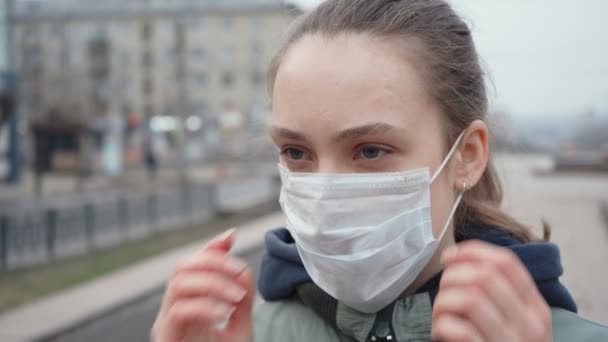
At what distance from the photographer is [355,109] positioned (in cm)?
138

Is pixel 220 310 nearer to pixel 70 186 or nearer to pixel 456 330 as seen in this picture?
pixel 456 330

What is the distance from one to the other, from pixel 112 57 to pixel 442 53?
71366 millimetres

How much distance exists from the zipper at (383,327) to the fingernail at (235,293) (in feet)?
1.19

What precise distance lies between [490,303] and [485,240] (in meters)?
0.69

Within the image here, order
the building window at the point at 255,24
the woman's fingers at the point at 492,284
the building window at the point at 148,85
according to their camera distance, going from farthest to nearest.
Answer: the building window at the point at 148,85, the building window at the point at 255,24, the woman's fingers at the point at 492,284

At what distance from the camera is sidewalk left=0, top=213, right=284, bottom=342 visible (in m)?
7.00

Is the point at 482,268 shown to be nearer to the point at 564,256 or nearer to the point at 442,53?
the point at 442,53

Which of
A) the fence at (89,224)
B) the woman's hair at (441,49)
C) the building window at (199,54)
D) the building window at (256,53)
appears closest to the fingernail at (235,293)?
the woman's hair at (441,49)

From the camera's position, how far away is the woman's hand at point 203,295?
1.23 m

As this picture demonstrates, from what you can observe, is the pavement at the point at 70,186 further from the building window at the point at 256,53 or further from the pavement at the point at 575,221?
the building window at the point at 256,53

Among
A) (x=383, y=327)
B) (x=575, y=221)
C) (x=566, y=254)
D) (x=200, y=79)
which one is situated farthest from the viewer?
(x=200, y=79)

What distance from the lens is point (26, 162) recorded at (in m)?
46.5

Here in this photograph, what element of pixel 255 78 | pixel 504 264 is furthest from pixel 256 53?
pixel 504 264

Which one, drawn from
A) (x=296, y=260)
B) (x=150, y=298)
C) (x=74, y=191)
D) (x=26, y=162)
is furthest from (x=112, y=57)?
(x=296, y=260)
